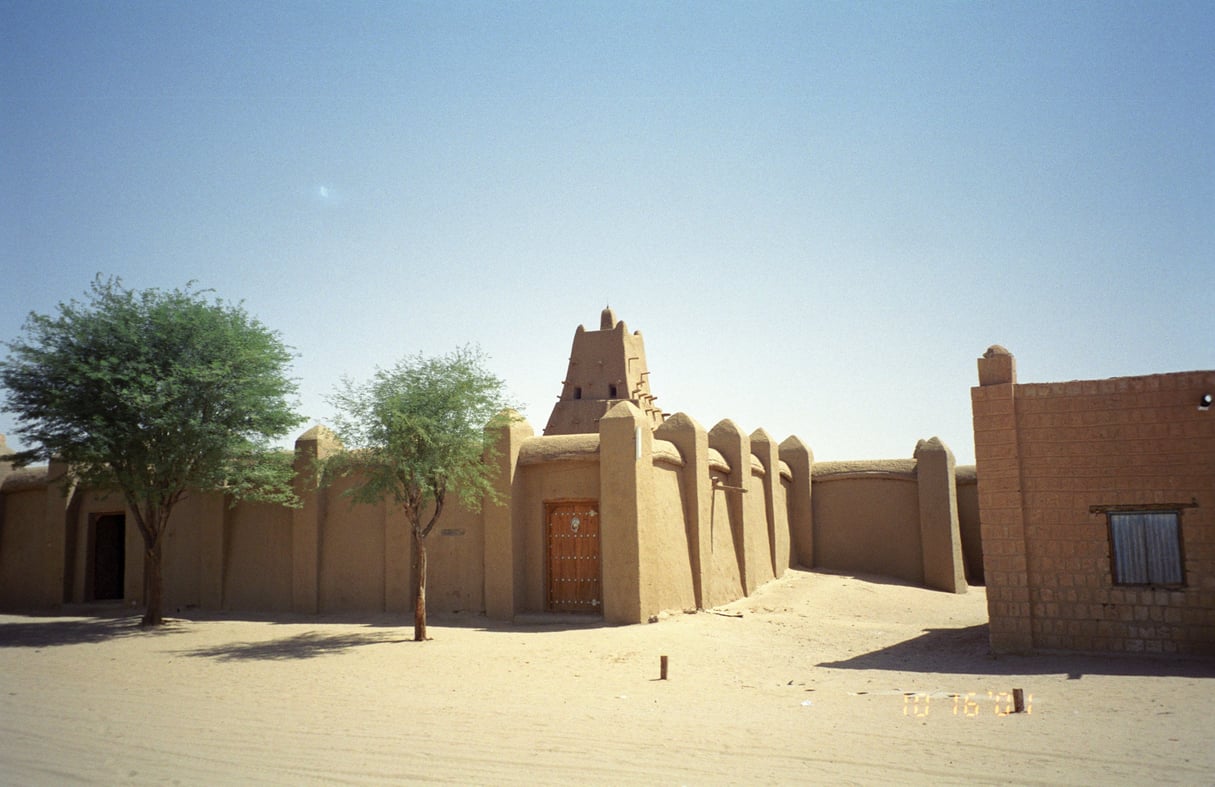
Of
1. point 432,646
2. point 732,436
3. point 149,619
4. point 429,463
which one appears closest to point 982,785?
point 432,646

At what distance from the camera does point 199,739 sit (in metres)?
8.30

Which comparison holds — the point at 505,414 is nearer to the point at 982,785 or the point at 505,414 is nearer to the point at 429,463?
the point at 429,463

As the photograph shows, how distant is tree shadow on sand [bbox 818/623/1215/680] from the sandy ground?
7 centimetres

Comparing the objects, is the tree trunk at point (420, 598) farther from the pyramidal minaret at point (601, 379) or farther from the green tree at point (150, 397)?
the pyramidal minaret at point (601, 379)

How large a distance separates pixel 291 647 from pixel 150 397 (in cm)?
533

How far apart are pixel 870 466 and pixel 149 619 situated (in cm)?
1798

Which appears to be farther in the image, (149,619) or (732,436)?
(732,436)

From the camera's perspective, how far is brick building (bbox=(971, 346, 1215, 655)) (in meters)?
11.9

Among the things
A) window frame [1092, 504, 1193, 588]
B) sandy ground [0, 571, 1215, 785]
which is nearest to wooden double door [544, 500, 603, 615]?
sandy ground [0, 571, 1215, 785]

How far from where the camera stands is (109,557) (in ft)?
74.1

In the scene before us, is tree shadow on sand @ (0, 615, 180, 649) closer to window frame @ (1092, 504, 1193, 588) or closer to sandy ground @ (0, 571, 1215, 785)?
sandy ground @ (0, 571, 1215, 785)

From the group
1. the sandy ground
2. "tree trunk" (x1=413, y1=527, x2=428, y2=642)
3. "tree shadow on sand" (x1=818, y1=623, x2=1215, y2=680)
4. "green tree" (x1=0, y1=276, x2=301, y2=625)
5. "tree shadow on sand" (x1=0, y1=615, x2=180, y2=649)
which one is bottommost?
"tree shadow on sand" (x1=818, y1=623, x2=1215, y2=680)
